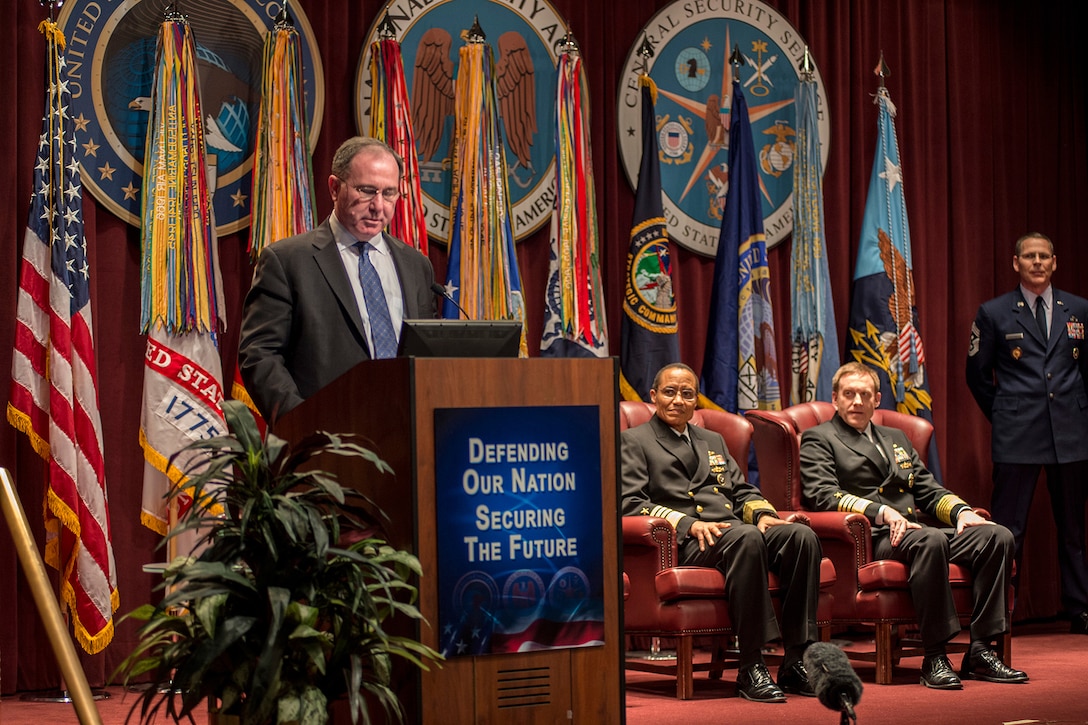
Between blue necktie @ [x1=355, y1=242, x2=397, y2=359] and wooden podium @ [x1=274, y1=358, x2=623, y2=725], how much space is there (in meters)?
0.45

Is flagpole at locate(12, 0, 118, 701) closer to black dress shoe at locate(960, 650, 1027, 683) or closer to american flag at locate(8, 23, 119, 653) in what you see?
american flag at locate(8, 23, 119, 653)

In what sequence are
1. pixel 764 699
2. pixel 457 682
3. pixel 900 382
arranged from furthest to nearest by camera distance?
pixel 900 382, pixel 764 699, pixel 457 682

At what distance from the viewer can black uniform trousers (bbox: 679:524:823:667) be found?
15.3 ft

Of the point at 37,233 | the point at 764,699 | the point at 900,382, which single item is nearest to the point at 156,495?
the point at 37,233

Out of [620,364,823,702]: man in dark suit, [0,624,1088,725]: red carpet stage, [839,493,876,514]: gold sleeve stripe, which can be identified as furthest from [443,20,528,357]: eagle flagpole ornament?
[0,624,1088,725]: red carpet stage

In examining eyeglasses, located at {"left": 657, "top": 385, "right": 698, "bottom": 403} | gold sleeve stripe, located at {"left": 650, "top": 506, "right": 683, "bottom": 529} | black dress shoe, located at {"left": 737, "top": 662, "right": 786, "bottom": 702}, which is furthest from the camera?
eyeglasses, located at {"left": 657, "top": 385, "right": 698, "bottom": 403}

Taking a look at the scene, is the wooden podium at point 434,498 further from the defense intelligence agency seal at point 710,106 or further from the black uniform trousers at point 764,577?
the defense intelligence agency seal at point 710,106

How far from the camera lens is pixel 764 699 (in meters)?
4.61

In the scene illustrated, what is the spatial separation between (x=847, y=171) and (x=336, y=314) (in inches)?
162

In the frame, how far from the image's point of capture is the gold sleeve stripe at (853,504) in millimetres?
5246

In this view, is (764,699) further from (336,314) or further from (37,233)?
(37,233)

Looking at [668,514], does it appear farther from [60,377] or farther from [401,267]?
[60,377]

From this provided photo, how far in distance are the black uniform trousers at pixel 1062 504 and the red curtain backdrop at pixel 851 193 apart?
1.52ft

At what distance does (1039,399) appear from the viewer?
20.9ft
